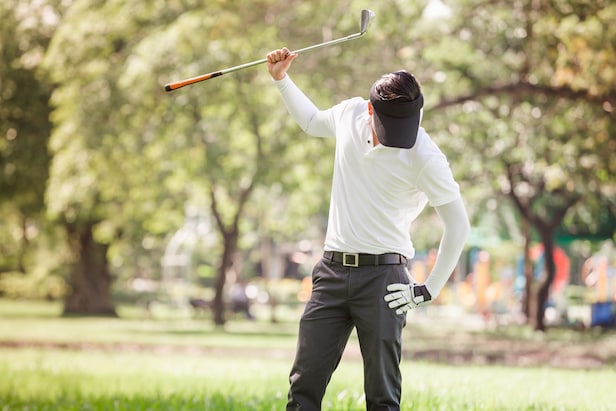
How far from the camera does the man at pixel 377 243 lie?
452 centimetres

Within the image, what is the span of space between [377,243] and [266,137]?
17.7 meters

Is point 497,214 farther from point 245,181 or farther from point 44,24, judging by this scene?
point 44,24

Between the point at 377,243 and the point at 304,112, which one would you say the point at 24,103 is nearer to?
the point at 304,112

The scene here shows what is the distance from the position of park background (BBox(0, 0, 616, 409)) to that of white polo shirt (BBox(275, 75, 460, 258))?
2413mm

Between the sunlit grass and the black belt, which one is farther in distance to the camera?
the sunlit grass

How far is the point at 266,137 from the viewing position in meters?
22.2

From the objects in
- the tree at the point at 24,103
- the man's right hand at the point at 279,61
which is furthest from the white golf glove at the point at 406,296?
the tree at the point at 24,103

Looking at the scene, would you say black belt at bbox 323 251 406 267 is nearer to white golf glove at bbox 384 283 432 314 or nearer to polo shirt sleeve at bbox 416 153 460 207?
white golf glove at bbox 384 283 432 314

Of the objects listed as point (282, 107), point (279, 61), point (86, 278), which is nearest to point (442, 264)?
point (279, 61)

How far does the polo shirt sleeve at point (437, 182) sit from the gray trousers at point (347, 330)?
40 cm

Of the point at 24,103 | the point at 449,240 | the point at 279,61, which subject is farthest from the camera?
the point at 24,103

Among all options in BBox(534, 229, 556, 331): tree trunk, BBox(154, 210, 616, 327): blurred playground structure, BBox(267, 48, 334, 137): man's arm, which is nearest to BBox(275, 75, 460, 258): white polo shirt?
BBox(267, 48, 334, 137): man's arm

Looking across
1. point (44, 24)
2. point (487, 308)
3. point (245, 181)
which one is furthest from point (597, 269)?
point (44, 24)

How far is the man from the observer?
4520mm
